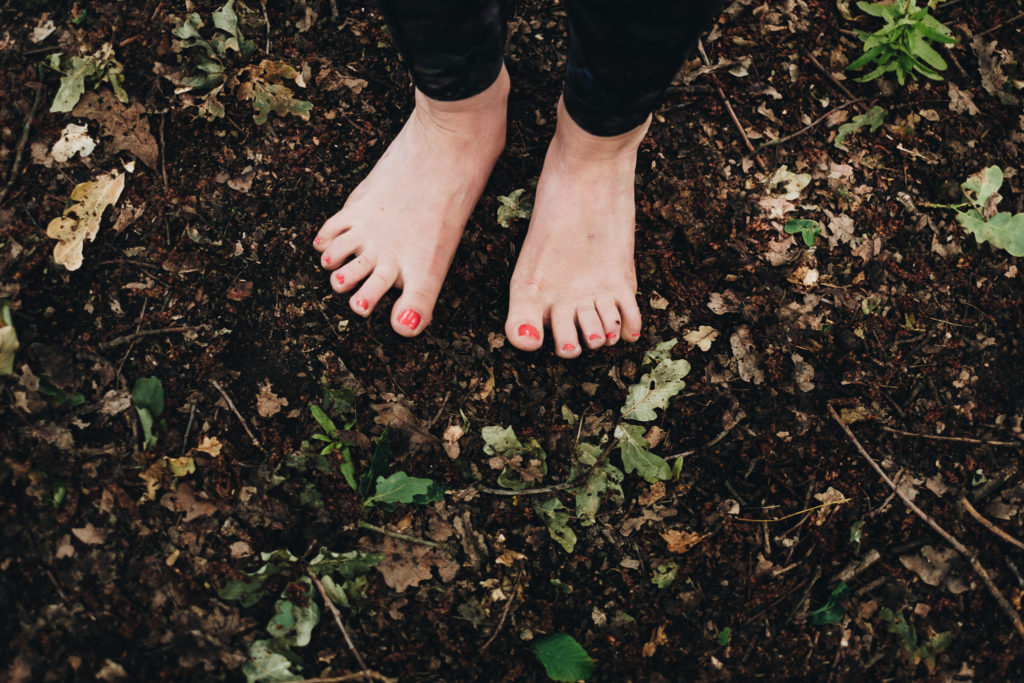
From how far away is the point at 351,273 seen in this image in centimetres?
178

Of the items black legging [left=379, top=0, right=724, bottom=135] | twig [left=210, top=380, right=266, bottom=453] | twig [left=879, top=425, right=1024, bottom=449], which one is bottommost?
twig [left=879, top=425, right=1024, bottom=449]

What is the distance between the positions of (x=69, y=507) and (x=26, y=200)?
39.8 inches

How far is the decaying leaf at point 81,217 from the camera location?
5.83 feet

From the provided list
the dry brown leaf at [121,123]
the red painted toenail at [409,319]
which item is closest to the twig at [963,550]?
the red painted toenail at [409,319]

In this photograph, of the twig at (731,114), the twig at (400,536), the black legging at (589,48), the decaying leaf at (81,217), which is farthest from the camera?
the twig at (731,114)

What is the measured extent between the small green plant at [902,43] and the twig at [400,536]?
85.9 inches

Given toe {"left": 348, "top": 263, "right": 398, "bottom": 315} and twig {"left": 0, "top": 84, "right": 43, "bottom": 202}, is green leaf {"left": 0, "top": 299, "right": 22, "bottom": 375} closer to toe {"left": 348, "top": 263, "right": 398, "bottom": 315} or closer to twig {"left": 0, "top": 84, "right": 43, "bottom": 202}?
twig {"left": 0, "top": 84, "right": 43, "bottom": 202}

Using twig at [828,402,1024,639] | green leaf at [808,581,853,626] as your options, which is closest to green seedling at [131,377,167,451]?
green leaf at [808,581,853,626]

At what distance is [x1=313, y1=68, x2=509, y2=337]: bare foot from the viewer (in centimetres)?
176

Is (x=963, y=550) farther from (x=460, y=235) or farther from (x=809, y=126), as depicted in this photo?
(x=460, y=235)

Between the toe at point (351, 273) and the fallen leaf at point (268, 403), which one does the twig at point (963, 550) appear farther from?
the fallen leaf at point (268, 403)

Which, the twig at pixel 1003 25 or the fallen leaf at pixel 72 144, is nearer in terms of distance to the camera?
the fallen leaf at pixel 72 144

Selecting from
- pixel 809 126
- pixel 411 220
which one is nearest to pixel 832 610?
pixel 809 126

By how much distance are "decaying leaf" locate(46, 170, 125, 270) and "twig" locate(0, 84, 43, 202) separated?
20 centimetres
